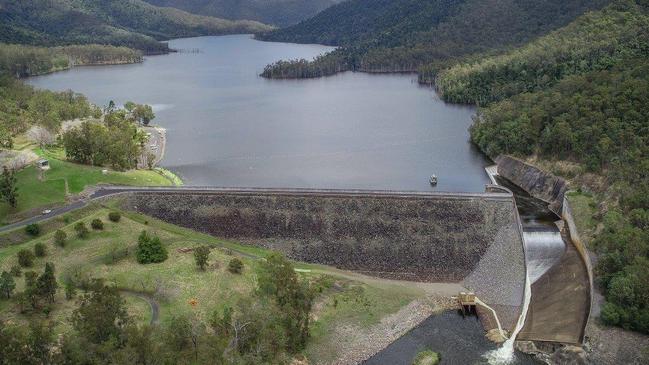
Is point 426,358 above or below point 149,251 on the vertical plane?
below

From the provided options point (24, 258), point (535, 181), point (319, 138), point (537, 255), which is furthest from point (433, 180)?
point (24, 258)

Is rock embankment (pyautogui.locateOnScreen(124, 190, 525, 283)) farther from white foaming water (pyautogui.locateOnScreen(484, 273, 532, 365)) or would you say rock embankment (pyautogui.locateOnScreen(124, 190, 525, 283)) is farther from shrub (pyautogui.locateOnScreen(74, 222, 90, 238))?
shrub (pyautogui.locateOnScreen(74, 222, 90, 238))

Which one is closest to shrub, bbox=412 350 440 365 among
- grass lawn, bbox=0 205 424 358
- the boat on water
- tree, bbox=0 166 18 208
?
grass lawn, bbox=0 205 424 358

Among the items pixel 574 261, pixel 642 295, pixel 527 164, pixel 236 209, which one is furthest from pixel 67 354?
pixel 527 164

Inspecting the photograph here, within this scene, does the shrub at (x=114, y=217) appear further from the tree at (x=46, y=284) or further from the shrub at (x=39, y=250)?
the tree at (x=46, y=284)

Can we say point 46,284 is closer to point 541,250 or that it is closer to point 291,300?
point 291,300

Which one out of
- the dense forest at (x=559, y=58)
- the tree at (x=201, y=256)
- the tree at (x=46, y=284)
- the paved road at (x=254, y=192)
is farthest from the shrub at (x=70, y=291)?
the dense forest at (x=559, y=58)

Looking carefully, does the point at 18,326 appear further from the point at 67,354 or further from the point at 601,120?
the point at 601,120
